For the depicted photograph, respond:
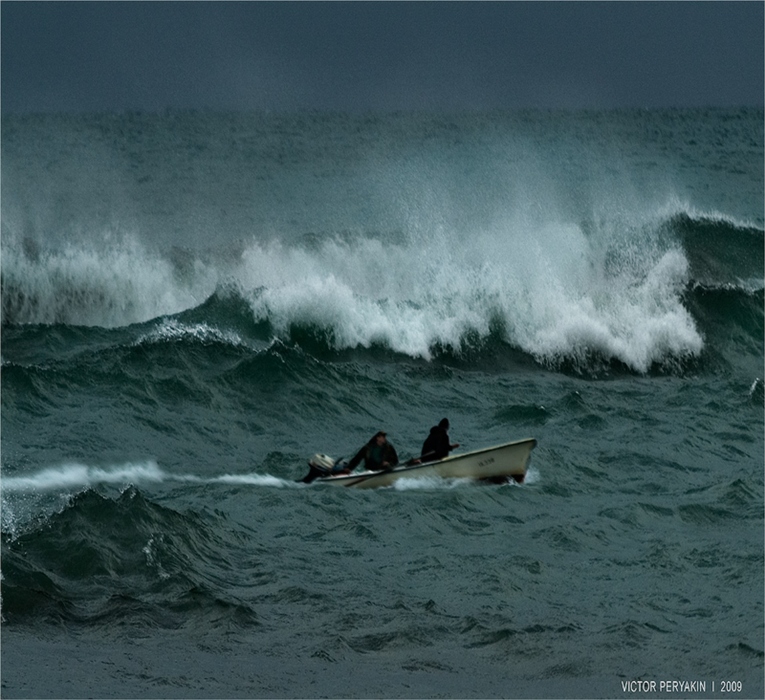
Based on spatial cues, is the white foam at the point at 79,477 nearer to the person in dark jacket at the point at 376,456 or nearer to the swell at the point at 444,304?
the person in dark jacket at the point at 376,456

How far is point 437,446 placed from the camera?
17.7m

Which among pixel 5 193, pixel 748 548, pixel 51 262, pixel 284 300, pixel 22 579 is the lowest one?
pixel 22 579

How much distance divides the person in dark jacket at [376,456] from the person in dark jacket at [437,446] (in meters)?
0.41

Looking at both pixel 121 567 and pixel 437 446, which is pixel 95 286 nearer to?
pixel 437 446

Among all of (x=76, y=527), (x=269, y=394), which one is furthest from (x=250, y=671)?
(x=269, y=394)

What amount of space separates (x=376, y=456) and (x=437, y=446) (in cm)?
79

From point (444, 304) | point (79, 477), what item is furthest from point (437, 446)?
point (444, 304)

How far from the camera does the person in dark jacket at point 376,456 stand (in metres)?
17.6

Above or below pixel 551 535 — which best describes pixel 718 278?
above

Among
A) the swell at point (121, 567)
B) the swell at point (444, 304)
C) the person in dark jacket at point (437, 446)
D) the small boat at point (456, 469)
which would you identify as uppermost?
the swell at point (444, 304)

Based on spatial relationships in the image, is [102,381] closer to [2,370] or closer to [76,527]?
[2,370]

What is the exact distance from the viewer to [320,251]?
3170 centimetres

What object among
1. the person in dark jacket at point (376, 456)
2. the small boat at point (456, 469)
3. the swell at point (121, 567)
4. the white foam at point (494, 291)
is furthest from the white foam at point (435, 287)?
the swell at point (121, 567)

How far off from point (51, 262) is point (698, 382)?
561 inches
